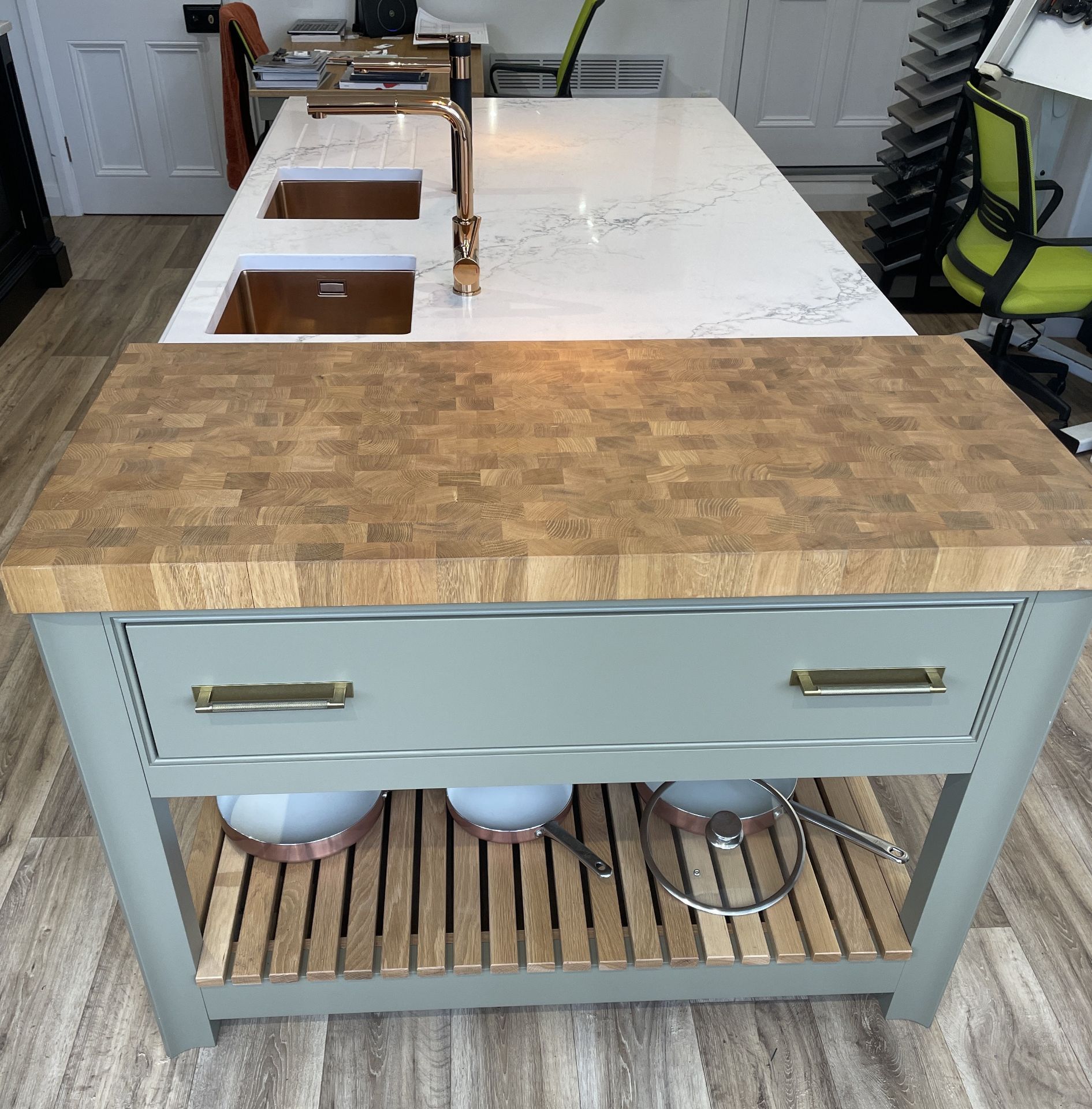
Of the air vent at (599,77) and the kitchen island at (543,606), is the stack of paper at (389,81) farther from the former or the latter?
the kitchen island at (543,606)

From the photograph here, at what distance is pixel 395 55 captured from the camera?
398 centimetres

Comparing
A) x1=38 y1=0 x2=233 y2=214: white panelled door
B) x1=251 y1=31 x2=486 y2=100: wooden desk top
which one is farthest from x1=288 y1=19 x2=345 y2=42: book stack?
x1=38 y1=0 x2=233 y2=214: white panelled door

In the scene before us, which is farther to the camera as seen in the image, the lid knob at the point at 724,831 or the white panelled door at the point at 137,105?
the white panelled door at the point at 137,105

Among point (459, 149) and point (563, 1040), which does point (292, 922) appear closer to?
point (563, 1040)

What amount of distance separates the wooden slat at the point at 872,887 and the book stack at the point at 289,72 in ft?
10.1

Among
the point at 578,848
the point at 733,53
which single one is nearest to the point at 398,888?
the point at 578,848

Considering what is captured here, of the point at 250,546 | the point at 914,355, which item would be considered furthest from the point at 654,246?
the point at 250,546

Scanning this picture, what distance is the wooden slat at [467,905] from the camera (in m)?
1.40

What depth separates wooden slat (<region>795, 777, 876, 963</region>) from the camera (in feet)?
4.64

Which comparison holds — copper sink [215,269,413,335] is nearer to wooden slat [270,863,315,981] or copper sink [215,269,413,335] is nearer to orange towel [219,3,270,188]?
wooden slat [270,863,315,981]

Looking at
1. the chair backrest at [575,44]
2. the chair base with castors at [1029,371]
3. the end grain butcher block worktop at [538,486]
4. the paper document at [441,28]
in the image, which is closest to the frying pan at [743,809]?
the end grain butcher block worktop at [538,486]

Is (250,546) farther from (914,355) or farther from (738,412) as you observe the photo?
(914,355)

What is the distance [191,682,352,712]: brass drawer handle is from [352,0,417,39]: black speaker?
4051mm

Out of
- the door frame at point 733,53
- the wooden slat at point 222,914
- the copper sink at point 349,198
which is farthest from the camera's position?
the door frame at point 733,53
